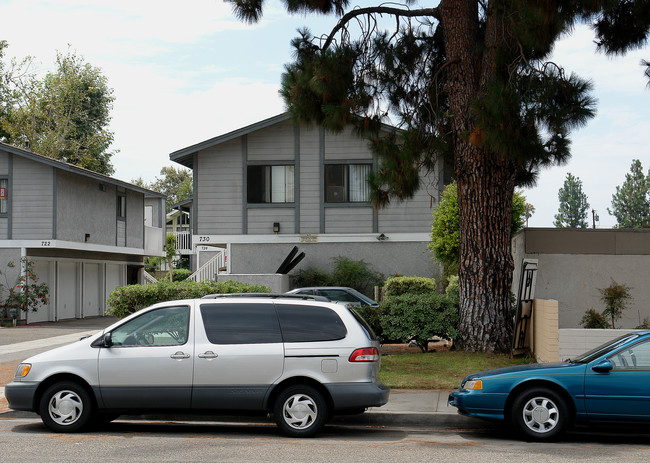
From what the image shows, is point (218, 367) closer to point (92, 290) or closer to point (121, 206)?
point (92, 290)

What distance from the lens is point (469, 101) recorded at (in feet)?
49.6

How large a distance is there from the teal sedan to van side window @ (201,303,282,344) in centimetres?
253

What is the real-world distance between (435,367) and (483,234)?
3068 mm

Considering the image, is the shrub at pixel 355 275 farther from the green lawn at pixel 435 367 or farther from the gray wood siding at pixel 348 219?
the green lawn at pixel 435 367

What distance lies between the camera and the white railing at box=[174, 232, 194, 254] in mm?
56219

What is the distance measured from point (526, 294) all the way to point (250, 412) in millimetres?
8957

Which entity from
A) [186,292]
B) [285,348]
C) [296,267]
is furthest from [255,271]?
[285,348]

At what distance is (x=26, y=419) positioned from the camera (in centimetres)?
1066

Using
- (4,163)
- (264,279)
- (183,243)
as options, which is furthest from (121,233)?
(183,243)

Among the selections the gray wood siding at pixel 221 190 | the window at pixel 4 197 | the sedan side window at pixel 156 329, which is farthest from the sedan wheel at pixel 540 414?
the window at pixel 4 197

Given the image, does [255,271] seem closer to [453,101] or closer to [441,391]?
[453,101]

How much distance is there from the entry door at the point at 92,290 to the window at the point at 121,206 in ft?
8.35

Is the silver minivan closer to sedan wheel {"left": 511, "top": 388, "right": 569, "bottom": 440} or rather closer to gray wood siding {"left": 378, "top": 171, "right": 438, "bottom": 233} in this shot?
sedan wheel {"left": 511, "top": 388, "right": 569, "bottom": 440}

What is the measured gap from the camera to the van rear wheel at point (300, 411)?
910cm
